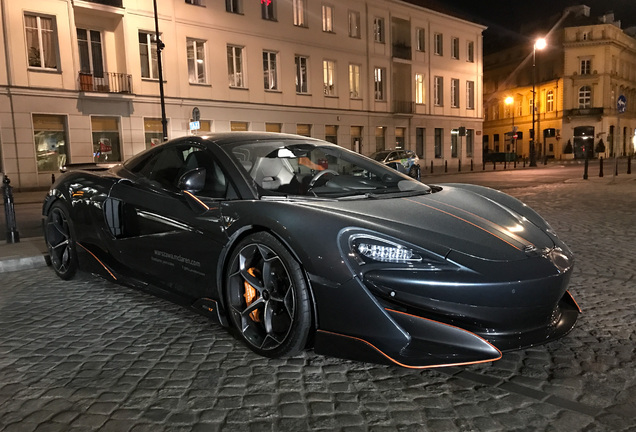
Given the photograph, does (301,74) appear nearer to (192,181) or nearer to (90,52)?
→ (90,52)

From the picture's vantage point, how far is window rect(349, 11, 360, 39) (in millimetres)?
32412

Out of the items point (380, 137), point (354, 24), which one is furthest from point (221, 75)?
point (380, 137)

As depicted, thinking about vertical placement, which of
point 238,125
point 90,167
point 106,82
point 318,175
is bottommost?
point 318,175

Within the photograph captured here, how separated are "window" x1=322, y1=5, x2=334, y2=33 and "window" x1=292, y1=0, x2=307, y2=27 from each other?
154 cm

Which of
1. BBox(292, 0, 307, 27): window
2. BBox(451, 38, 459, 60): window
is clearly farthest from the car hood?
BBox(451, 38, 459, 60): window

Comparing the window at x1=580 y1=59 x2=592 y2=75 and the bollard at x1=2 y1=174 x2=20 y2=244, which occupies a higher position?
the window at x1=580 y1=59 x2=592 y2=75

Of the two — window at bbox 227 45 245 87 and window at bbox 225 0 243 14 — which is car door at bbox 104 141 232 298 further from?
window at bbox 225 0 243 14

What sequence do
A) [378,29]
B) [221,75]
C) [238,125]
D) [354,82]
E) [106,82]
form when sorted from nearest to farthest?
1. [106,82]
2. [221,75]
3. [238,125]
4. [354,82]
5. [378,29]

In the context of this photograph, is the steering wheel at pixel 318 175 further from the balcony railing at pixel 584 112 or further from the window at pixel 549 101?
the window at pixel 549 101

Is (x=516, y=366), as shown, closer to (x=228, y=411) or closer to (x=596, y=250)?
(x=228, y=411)

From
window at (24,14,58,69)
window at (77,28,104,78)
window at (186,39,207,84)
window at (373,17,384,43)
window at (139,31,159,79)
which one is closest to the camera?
window at (24,14,58,69)

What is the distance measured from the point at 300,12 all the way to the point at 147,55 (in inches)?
386

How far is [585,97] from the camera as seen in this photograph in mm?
61438

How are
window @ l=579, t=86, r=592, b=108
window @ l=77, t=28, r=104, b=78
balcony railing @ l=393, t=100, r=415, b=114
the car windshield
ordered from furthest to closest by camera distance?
window @ l=579, t=86, r=592, b=108
balcony railing @ l=393, t=100, r=415, b=114
window @ l=77, t=28, r=104, b=78
the car windshield
